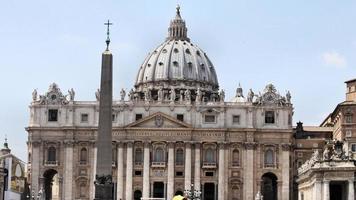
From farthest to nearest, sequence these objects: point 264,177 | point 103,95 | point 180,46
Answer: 1. point 180,46
2. point 264,177
3. point 103,95

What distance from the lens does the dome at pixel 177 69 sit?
407ft

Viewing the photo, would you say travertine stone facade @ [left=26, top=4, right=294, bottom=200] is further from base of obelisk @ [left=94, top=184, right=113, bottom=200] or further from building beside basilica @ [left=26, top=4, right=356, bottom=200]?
base of obelisk @ [left=94, top=184, right=113, bottom=200]

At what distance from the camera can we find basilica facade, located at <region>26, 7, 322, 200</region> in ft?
333

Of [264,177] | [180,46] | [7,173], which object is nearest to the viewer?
[7,173]

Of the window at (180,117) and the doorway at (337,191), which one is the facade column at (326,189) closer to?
the doorway at (337,191)

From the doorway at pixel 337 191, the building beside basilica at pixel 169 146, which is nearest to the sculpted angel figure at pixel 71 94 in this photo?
the building beside basilica at pixel 169 146

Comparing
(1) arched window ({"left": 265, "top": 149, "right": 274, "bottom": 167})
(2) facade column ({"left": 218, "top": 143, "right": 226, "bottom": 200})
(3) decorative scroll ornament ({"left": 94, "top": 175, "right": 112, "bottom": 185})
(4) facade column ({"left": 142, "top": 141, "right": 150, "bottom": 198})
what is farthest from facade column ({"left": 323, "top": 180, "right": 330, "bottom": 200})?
(4) facade column ({"left": 142, "top": 141, "right": 150, "bottom": 198})

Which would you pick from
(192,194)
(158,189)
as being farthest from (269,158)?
(192,194)

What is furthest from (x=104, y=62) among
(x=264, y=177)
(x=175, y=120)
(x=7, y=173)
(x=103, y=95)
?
(x=264, y=177)

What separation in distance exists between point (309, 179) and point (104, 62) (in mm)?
33710

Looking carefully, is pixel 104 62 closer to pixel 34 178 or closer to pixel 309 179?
pixel 309 179

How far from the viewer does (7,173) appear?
8575 cm

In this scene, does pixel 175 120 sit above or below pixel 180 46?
below

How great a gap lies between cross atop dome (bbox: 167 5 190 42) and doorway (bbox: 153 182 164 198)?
119 feet
